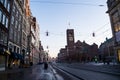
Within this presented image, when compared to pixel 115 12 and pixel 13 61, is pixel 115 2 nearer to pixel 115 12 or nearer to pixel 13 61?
pixel 115 12

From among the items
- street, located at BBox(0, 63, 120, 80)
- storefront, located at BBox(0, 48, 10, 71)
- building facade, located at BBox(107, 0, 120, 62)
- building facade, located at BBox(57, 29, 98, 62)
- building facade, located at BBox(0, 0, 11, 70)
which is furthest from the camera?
building facade, located at BBox(57, 29, 98, 62)

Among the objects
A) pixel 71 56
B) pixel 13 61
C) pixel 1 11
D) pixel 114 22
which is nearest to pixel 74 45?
pixel 71 56

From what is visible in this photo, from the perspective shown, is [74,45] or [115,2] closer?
[115,2]

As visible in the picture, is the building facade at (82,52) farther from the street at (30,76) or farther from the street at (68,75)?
the street at (30,76)

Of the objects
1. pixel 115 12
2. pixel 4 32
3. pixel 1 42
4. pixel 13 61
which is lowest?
pixel 13 61

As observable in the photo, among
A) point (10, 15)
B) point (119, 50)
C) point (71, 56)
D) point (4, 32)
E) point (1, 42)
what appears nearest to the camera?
point (1, 42)

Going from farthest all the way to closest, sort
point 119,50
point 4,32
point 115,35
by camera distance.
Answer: point 115,35 → point 119,50 → point 4,32

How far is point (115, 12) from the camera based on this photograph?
5581 centimetres

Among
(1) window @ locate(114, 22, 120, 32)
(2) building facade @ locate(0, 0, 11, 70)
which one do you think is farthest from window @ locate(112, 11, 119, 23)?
(2) building facade @ locate(0, 0, 11, 70)

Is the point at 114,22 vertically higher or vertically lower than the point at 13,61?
higher

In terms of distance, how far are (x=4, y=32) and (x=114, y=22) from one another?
128 ft

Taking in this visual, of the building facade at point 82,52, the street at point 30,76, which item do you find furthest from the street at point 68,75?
the building facade at point 82,52

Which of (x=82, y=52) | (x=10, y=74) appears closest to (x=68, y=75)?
(x=10, y=74)

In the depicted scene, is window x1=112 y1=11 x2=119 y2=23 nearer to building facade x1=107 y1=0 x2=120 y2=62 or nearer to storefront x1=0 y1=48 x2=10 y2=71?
building facade x1=107 y1=0 x2=120 y2=62
